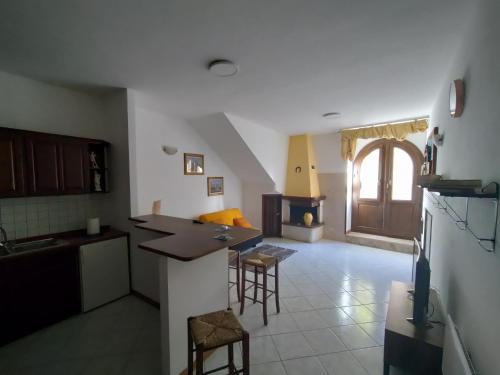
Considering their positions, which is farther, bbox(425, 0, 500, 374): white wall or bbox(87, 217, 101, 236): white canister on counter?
bbox(87, 217, 101, 236): white canister on counter

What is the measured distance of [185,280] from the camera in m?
1.58

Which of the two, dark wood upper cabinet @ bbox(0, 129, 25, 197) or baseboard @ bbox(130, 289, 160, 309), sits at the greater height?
dark wood upper cabinet @ bbox(0, 129, 25, 197)

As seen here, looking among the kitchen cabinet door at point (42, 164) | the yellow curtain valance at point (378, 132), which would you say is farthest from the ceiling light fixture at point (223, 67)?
the yellow curtain valance at point (378, 132)

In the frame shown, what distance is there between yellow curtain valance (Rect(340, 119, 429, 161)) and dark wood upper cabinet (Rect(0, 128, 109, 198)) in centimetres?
419

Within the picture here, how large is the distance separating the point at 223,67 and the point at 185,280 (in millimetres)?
1797

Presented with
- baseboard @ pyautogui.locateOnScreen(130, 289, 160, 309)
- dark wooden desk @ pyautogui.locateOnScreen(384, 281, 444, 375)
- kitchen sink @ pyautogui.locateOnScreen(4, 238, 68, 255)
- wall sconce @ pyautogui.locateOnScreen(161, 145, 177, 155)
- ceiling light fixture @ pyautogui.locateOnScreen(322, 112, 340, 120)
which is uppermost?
ceiling light fixture @ pyautogui.locateOnScreen(322, 112, 340, 120)

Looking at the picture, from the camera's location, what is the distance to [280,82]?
233cm

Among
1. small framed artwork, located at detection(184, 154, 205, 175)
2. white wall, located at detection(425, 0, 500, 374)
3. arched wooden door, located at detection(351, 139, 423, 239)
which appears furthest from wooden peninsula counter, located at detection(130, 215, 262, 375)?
arched wooden door, located at detection(351, 139, 423, 239)

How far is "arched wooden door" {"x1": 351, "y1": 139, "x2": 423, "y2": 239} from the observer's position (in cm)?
444

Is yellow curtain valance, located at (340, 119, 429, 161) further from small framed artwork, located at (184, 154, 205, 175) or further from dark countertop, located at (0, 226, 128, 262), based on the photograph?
dark countertop, located at (0, 226, 128, 262)

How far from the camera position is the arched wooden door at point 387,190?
14.6 feet

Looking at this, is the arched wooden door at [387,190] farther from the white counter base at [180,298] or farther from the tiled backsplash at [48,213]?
the tiled backsplash at [48,213]

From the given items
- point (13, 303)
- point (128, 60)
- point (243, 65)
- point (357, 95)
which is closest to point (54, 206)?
point (13, 303)

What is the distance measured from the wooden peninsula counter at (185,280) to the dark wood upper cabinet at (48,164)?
4.17 feet
